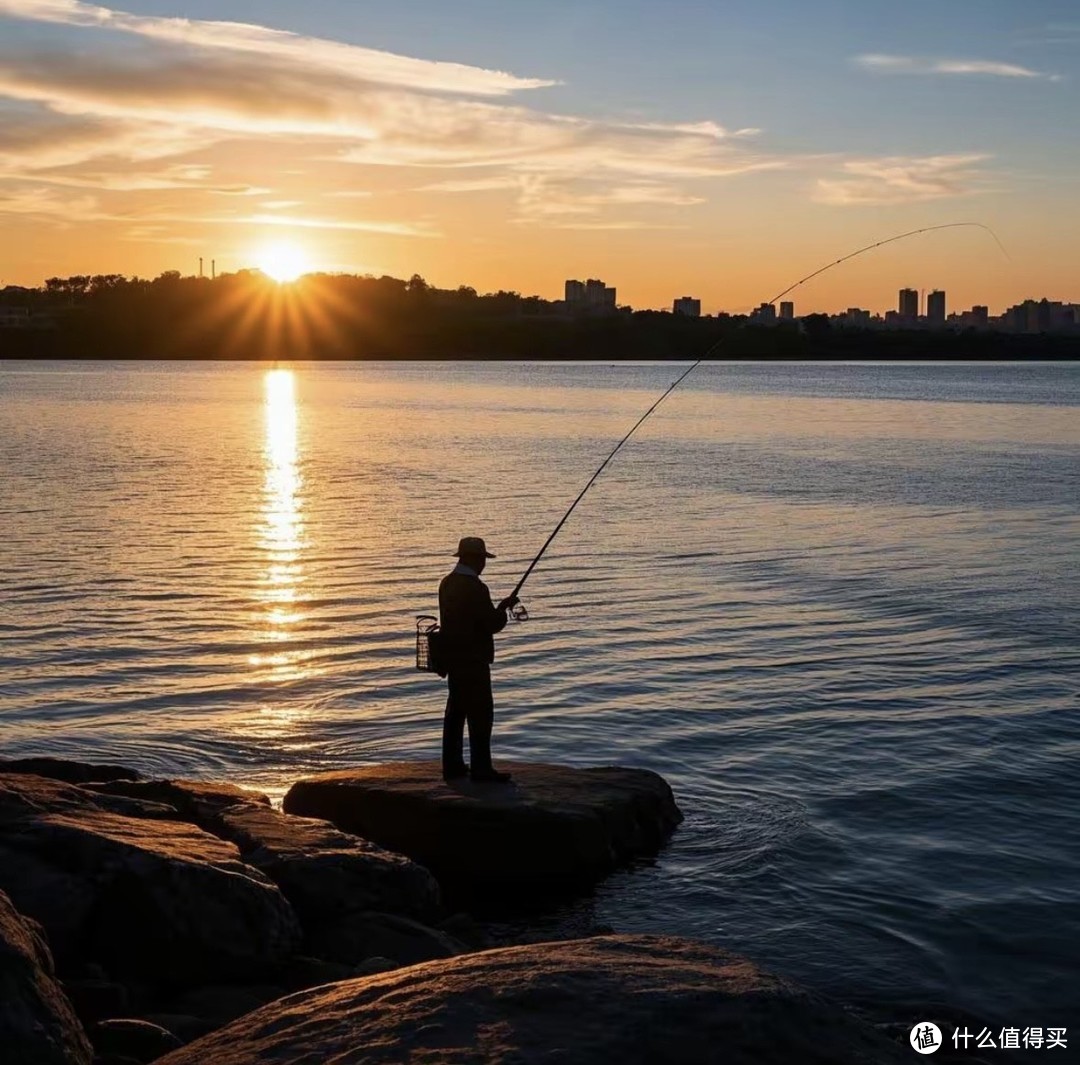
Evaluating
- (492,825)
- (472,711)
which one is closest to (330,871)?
(492,825)

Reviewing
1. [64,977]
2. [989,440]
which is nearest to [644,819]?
[64,977]

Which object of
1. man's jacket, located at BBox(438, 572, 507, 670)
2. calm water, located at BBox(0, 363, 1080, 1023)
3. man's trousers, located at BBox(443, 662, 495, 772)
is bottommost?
calm water, located at BBox(0, 363, 1080, 1023)

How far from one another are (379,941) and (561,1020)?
3079 millimetres

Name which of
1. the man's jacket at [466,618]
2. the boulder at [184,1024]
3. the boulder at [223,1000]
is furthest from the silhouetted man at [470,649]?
the boulder at [184,1024]

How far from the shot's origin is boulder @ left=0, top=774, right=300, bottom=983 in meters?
6.30

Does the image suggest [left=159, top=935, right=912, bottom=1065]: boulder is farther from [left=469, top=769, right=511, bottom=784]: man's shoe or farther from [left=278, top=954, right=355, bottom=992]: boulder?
[left=469, top=769, right=511, bottom=784]: man's shoe

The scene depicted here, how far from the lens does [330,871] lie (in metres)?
7.45

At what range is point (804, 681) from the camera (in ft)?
46.5

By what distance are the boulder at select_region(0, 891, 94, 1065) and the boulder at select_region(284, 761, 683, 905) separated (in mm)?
3946

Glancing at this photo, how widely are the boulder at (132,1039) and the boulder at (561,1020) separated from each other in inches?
31.0

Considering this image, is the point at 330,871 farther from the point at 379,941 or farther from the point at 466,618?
the point at 466,618

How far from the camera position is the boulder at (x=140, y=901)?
6305mm

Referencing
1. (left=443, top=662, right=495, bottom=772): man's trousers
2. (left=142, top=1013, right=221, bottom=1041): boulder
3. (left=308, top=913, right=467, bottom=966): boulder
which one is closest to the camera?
(left=142, top=1013, right=221, bottom=1041): boulder

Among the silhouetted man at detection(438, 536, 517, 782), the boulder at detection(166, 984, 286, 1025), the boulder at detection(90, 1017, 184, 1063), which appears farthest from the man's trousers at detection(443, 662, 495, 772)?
the boulder at detection(90, 1017, 184, 1063)
